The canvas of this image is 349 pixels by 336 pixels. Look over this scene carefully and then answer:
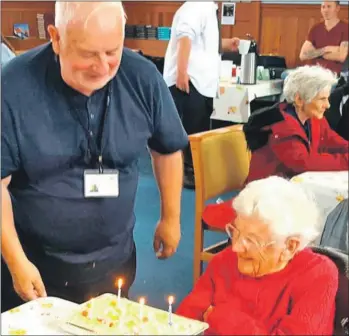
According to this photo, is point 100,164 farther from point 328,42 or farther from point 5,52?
point 328,42

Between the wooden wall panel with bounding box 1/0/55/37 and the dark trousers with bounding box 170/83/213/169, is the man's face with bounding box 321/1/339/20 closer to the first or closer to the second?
the dark trousers with bounding box 170/83/213/169

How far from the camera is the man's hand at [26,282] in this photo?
3.83ft

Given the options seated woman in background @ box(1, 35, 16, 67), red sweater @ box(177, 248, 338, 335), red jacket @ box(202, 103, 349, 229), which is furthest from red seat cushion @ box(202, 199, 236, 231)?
seated woman in background @ box(1, 35, 16, 67)

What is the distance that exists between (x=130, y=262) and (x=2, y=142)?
401 mm

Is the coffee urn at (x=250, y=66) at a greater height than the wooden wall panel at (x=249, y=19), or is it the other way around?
the wooden wall panel at (x=249, y=19)

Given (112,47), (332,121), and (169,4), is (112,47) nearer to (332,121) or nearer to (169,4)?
(169,4)

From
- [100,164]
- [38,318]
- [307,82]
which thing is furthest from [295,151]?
[38,318]

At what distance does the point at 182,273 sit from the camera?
148cm

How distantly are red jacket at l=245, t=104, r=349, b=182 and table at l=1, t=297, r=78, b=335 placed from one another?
39cm

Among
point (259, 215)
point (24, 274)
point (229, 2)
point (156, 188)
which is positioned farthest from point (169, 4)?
point (24, 274)

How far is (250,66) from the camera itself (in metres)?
1.26

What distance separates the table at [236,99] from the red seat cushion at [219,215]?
17cm

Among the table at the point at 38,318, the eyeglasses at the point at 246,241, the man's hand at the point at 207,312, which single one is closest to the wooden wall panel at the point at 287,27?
the eyeglasses at the point at 246,241

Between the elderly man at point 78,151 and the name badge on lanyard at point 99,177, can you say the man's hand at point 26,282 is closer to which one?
the elderly man at point 78,151
